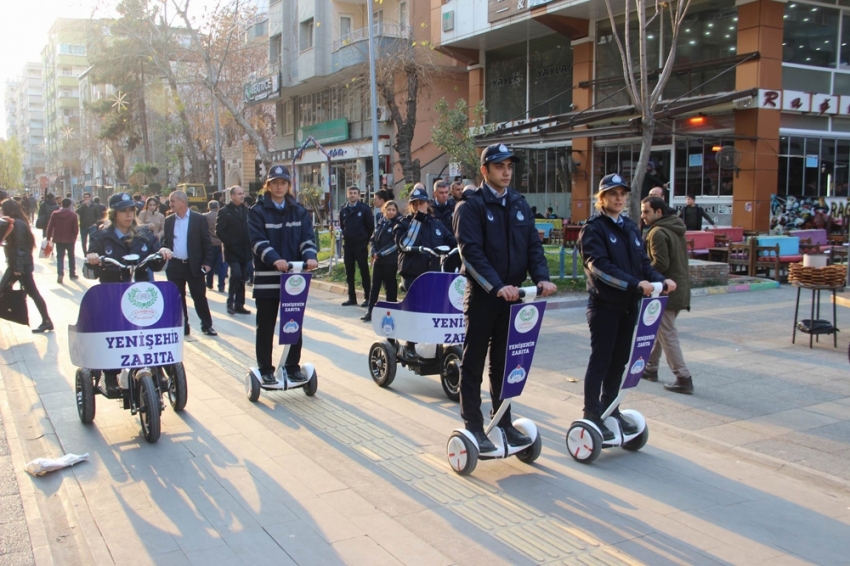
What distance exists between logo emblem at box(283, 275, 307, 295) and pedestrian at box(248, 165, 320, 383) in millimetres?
136

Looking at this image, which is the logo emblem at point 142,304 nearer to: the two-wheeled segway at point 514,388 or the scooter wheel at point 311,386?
the scooter wheel at point 311,386

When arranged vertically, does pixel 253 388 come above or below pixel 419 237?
below

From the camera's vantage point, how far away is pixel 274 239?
689 cm

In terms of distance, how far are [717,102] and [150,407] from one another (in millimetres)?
16917

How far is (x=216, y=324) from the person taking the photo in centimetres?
1130

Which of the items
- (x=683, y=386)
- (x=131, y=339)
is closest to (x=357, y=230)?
(x=683, y=386)

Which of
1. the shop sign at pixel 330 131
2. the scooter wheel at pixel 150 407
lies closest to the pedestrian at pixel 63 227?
the scooter wheel at pixel 150 407

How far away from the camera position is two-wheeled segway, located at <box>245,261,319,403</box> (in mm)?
6692

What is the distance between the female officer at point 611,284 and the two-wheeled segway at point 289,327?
2.67m

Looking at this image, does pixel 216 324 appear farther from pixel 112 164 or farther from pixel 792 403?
pixel 112 164

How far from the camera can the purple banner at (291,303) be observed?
22.0ft

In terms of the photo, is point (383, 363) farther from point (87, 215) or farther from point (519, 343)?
point (87, 215)

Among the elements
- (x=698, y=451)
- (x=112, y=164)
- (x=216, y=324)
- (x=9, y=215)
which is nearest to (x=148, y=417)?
(x=698, y=451)

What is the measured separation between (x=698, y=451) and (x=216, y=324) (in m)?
7.73
